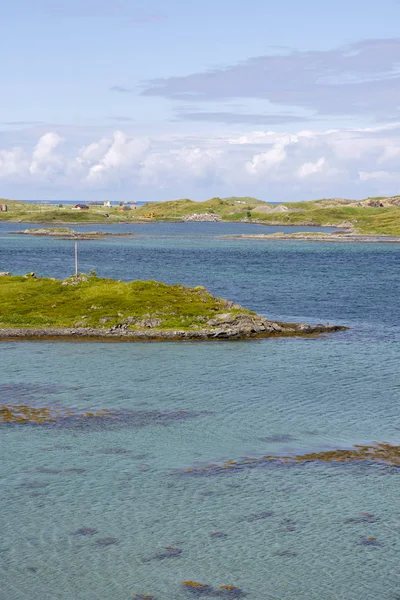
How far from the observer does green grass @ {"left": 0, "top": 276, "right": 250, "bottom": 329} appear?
82375 mm

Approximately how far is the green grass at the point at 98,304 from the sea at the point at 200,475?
633 centimetres

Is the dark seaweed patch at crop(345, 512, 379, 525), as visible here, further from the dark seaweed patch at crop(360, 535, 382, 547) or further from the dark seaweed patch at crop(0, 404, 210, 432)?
the dark seaweed patch at crop(0, 404, 210, 432)

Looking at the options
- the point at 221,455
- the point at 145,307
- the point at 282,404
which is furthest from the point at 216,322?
the point at 221,455

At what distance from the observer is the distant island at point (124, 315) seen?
79.4 meters

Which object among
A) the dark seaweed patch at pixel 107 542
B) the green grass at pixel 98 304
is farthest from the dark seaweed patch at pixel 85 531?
the green grass at pixel 98 304

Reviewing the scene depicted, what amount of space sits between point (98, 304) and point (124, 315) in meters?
4.82

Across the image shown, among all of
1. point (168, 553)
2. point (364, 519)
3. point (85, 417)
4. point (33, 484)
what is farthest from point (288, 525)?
point (85, 417)

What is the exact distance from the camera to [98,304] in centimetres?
8644

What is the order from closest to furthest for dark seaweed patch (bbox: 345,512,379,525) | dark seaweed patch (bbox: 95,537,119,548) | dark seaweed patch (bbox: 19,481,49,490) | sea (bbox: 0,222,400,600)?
sea (bbox: 0,222,400,600)
dark seaweed patch (bbox: 95,537,119,548)
dark seaweed patch (bbox: 345,512,379,525)
dark seaweed patch (bbox: 19,481,49,490)

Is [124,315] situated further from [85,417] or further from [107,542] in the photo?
[107,542]

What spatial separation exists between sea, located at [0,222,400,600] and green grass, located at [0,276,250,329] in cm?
633

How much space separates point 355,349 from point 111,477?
40253mm

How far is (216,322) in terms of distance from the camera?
8225 cm

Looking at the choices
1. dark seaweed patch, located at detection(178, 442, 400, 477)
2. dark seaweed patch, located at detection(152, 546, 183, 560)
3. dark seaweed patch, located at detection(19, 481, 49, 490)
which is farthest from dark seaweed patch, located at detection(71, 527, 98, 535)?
dark seaweed patch, located at detection(178, 442, 400, 477)
